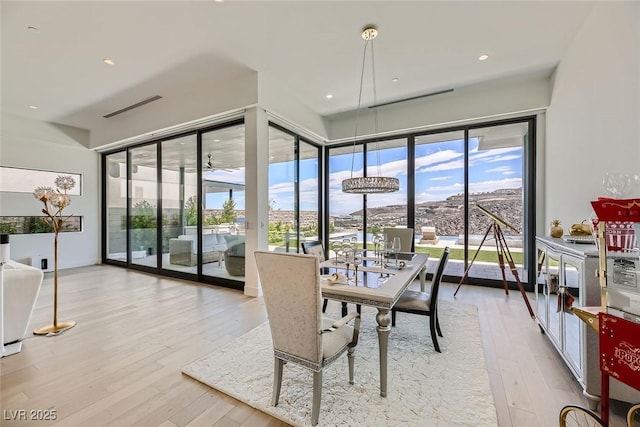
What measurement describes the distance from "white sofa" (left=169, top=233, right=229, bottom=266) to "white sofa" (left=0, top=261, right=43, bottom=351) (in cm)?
245

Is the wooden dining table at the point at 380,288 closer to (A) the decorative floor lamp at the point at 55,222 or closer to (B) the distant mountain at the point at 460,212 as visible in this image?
(B) the distant mountain at the point at 460,212

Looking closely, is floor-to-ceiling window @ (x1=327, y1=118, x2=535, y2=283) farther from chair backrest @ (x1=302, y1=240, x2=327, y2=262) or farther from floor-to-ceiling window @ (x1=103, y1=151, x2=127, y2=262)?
floor-to-ceiling window @ (x1=103, y1=151, x2=127, y2=262)

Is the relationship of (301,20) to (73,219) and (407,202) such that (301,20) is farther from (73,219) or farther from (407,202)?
(73,219)

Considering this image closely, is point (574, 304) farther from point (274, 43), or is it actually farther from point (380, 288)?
point (274, 43)

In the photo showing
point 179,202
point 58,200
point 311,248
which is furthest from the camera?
point 179,202

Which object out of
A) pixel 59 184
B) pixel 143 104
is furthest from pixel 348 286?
pixel 143 104

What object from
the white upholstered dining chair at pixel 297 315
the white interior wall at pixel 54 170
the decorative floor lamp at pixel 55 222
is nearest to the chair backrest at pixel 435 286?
the white upholstered dining chair at pixel 297 315

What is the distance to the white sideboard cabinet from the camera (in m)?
1.83

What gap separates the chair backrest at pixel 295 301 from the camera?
160 cm

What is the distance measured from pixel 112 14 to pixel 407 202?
5.04 metres

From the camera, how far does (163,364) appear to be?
93.6 inches

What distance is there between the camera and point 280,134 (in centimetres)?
495

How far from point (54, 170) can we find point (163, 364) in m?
6.35

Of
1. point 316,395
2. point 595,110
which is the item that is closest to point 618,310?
point 316,395
